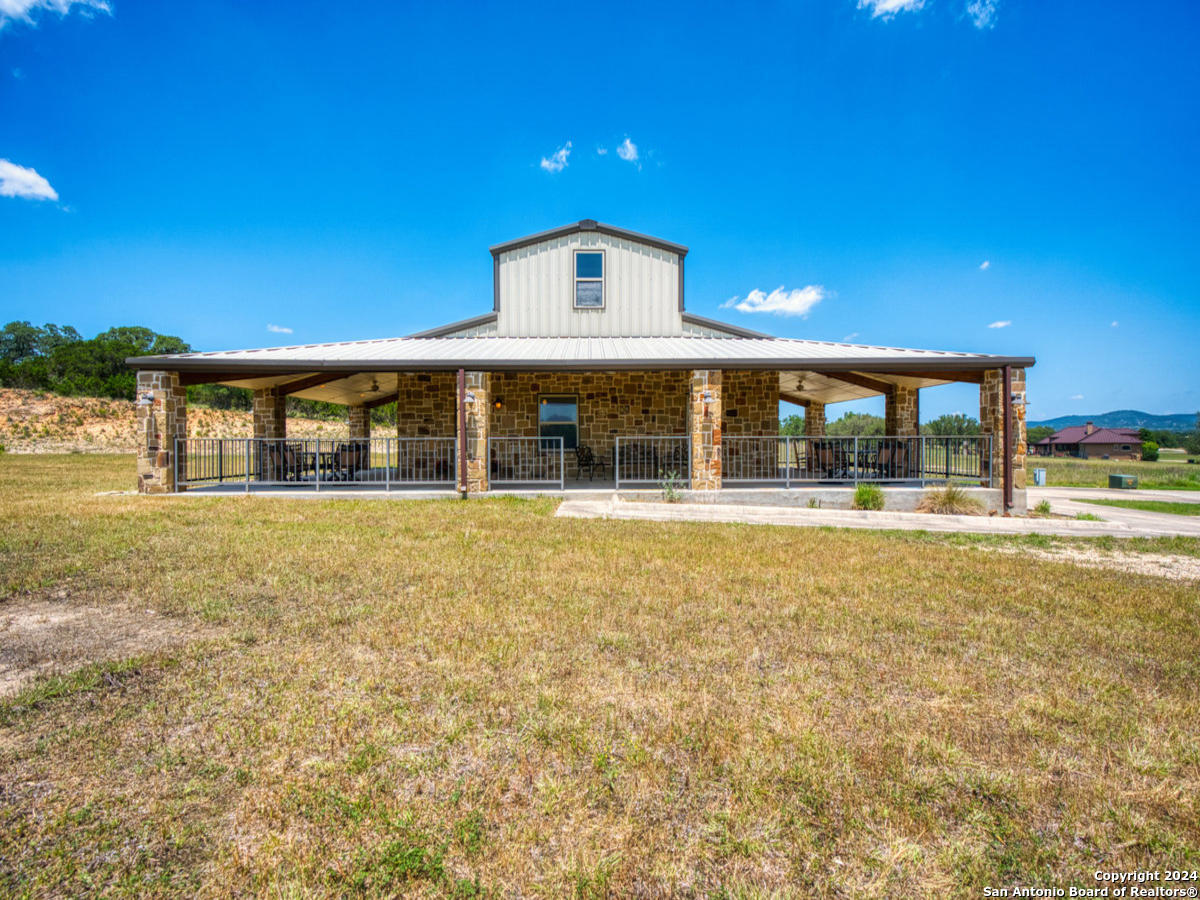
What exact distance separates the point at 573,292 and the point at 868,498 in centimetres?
871

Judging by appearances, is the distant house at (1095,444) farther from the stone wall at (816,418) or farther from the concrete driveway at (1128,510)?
the stone wall at (816,418)

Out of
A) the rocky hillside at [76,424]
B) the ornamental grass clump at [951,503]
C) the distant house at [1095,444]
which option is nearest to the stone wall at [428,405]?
the ornamental grass clump at [951,503]

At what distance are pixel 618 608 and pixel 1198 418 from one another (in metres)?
82.0

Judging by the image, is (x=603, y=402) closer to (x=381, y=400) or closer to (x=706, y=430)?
(x=706, y=430)

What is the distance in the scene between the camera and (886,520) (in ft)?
30.7

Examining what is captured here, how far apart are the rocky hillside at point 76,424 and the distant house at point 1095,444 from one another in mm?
71955

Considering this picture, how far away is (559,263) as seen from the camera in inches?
563

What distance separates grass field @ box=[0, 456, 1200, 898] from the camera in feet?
6.09

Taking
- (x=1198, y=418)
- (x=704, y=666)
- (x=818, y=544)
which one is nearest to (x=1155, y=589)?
(x=818, y=544)

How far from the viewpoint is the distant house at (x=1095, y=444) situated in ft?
182

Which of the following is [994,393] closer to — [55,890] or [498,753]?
[498,753]

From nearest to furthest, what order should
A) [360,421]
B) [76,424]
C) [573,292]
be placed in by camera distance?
[573,292] → [360,421] → [76,424]

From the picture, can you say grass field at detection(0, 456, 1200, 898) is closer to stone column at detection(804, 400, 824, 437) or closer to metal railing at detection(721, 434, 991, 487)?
metal railing at detection(721, 434, 991, 487)

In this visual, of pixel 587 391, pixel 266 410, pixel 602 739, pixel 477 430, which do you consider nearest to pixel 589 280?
pixel 587 391
